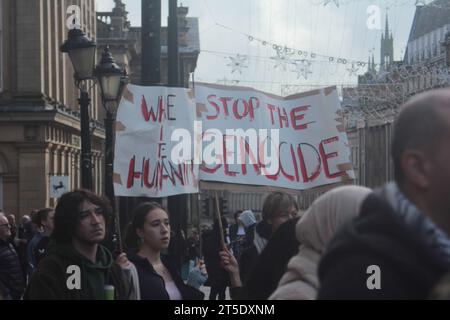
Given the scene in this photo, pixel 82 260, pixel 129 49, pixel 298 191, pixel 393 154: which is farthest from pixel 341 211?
pixel 129 49

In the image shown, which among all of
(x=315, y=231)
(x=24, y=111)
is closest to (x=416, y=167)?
(x=315, y=231)

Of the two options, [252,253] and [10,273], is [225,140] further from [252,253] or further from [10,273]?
[10,273]

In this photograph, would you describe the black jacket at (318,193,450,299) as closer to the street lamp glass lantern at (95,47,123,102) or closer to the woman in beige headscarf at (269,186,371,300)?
the woman in beige headscarf at (269,186,371,300)

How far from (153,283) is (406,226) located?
4067 millimetres

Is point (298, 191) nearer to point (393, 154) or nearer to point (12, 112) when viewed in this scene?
point (393, 154)

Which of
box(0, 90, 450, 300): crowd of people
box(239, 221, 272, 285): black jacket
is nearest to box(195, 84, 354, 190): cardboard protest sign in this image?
box(239, 221, 272, 285): black jacket

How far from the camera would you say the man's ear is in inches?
93.7

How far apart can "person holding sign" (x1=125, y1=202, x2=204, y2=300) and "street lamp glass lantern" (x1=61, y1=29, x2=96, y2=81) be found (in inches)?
280

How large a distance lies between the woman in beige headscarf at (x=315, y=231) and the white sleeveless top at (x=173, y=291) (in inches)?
104

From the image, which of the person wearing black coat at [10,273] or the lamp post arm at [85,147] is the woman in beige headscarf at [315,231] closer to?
the person wearing black coat at [10,273]

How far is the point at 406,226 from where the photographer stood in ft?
7.66

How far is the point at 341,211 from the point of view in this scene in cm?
352

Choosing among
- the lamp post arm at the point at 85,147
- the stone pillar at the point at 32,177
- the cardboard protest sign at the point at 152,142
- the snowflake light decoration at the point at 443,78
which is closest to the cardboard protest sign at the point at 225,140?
the cardboard protest sign at the point at 152,142

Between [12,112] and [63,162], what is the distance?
6513 mm
